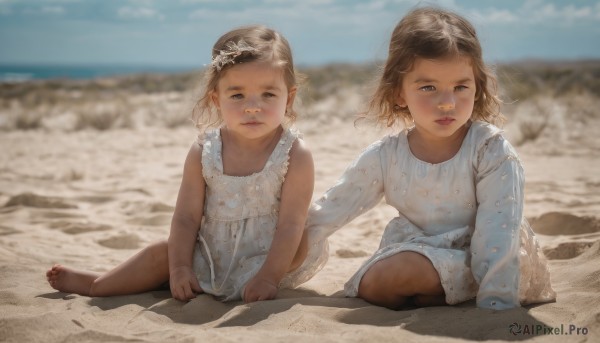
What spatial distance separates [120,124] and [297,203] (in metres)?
9.02

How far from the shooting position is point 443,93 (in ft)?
9.27

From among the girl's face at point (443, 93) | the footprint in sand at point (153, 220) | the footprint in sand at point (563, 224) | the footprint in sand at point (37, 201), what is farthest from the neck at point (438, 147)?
the footprint in sand at point (37, 201)

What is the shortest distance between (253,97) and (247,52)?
0.67ft

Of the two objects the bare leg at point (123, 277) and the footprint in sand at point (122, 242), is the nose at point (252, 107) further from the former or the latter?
the footprint in sand at point (122, 242)

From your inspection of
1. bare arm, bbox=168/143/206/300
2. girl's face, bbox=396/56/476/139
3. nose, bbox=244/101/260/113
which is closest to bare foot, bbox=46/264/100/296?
bare arm, bbox=168/143/206/300

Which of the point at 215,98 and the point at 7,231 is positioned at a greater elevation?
the point at 215,98

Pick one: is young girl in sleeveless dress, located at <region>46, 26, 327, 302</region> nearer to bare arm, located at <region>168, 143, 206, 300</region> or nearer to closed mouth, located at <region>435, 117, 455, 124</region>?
A: bare arm, located at <region>168, 143, 206, 300</region>

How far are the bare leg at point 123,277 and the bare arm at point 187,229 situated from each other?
0.09m

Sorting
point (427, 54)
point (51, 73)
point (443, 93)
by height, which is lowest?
point (443, 93)

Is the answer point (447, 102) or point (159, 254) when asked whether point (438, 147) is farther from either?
point (159, 254)

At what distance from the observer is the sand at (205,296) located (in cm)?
232

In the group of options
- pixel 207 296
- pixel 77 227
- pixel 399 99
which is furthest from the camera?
pixel 77 227

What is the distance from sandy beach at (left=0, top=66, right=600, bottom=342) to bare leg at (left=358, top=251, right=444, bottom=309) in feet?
0.29

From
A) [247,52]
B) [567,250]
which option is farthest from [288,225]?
[567,250]
